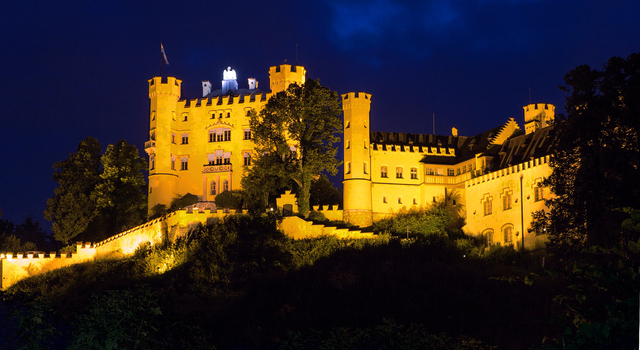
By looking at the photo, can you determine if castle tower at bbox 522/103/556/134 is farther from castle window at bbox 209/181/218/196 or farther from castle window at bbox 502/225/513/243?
castle window at bbox 209/181/218/196

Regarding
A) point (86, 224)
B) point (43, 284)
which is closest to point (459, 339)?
point (43, 284)

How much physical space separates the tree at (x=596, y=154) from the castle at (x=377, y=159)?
576 inches

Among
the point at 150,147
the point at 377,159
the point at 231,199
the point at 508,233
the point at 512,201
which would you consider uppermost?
the point at 150,147

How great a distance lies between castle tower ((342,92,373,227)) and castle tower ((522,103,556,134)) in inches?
551

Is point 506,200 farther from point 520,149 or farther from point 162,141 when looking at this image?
point 162,141

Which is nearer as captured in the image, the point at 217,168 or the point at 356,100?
the point at 356,100

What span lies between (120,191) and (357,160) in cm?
2184

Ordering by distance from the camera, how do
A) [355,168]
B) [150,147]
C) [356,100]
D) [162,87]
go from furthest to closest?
[162,87]
[150,147]
[356,100]
[355,168]

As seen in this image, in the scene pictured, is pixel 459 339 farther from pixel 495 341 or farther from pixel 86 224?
pixel 86 224

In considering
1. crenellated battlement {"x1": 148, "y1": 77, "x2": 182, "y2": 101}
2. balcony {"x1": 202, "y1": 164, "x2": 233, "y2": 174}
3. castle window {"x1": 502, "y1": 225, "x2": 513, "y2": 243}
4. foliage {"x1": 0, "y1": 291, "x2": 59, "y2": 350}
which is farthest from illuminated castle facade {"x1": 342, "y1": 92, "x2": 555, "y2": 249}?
foliage {"x1": 0, "y1": 291, "x2": 59, "y2": 350}

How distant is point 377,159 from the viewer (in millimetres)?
65875

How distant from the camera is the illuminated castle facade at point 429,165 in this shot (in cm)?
5822

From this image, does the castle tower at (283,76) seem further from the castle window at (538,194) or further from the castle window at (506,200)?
the castle window at (538,194)

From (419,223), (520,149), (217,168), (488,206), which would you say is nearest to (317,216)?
(419,223)
